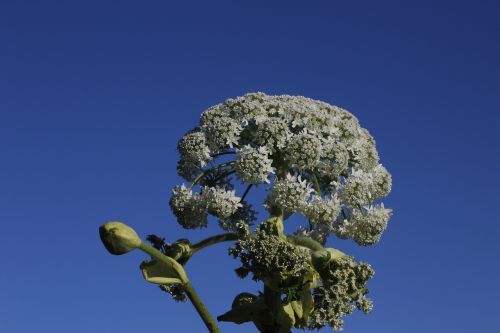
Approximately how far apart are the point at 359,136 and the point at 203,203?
243cm

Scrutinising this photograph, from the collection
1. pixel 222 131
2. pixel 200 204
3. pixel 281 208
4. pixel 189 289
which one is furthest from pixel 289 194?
pixel 189 289

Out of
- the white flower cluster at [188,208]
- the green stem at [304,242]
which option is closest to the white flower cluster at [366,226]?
the green stem at [304,242]

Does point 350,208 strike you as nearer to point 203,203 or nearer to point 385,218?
point 385,218

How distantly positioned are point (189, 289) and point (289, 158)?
7.74 ft

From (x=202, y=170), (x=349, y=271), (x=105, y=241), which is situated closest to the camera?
(x=105, y=241)

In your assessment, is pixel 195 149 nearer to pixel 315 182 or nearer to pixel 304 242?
pixel 315 182

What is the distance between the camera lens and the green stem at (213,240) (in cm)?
881

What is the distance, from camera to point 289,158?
927cm

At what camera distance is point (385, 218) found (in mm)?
9367

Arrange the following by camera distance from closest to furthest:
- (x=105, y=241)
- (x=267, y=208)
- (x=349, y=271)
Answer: (x=105, y=241), (x=349, y=271), (x=267, y=208)

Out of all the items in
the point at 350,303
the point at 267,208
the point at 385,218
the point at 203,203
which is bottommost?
the point at 350,303

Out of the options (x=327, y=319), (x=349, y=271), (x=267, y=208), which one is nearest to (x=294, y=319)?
(x=327, y=319)

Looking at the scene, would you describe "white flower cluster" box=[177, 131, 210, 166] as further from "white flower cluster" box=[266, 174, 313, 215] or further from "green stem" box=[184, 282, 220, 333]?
"green stem" box=[184, 282, 220, 333]

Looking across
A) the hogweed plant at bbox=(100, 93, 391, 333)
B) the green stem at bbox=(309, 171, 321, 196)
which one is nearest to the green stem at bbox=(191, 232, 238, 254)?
the hogweed plant at bbox=(100, 93, 391, 333)
